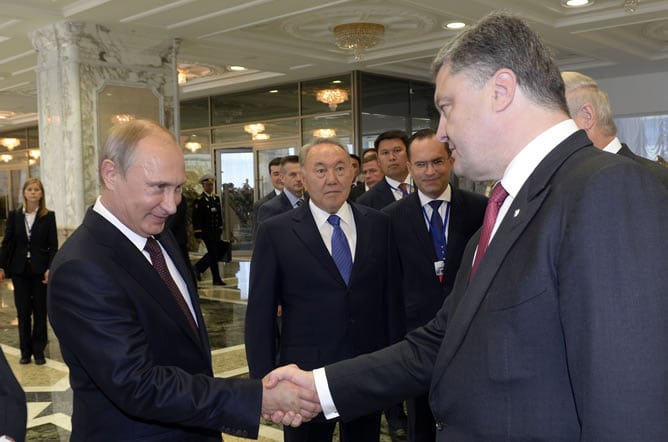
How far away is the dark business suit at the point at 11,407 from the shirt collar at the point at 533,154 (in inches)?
50.1

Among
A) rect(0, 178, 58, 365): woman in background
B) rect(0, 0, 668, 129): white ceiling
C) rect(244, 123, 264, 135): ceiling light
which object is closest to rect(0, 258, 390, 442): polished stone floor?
rect(0, 178, 58, 365): woman in background

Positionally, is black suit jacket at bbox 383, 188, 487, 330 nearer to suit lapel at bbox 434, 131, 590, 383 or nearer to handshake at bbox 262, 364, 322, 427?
handshake at bbox 262, 364, 322, 427

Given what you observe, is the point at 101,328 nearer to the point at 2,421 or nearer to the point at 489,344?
the point at 2,421

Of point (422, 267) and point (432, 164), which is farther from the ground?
point (432, 164)

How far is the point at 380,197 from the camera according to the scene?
4.80 m

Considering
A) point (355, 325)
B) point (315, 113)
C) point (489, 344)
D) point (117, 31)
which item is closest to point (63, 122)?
point (117, 31)

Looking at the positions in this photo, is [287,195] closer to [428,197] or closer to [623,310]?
[428,197]

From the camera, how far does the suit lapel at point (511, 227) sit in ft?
4.33

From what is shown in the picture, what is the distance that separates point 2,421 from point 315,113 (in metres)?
11.2

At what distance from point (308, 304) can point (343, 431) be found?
648 millimetres

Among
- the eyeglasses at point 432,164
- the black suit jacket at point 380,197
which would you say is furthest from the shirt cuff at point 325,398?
the black suit jacket at point 380,197

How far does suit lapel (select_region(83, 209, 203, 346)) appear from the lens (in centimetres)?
181

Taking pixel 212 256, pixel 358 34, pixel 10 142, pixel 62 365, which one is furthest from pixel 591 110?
pixel 10 142

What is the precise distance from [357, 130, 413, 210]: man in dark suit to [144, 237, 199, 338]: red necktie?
9.63 ft
